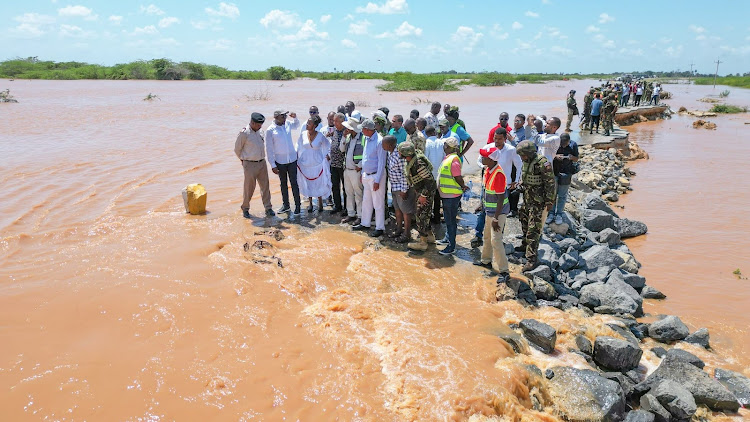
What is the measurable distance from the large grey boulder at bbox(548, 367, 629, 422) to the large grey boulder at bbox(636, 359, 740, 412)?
1.36 feet

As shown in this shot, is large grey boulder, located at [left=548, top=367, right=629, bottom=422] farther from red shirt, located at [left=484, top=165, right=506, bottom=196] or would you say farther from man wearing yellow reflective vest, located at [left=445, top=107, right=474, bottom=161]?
man wearing yellow reflective vest, located at [left=445, top=107, right=474, bottom=161]

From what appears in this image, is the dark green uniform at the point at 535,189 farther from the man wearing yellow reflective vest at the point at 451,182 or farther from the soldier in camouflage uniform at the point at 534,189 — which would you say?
the man wearing yellow reflective vest at the point at 451,182

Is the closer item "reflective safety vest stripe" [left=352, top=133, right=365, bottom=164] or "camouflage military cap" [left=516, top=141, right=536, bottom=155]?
"camouflage military cap" [left=516, top=141, right=536, bottom=155]

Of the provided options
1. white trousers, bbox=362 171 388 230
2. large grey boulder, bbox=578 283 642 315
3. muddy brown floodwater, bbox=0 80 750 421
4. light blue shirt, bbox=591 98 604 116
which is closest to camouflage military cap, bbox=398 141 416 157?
white trousers, bbox=362 171 388 230

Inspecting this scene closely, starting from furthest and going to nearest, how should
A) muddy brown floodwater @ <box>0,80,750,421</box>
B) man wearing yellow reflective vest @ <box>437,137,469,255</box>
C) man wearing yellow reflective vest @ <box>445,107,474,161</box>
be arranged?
man wearing yellow reflective vest @ <box>445,107,474,161</box> → man wearing yellow reflective vest @ <box>437,137,469,255</box> → muddy brown floodwater @ <box>0,80,750,421</box>

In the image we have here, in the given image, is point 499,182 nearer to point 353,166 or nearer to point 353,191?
point 353,166

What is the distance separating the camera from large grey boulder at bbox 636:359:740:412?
3.74 m

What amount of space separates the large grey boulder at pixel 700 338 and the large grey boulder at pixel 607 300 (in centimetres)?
60

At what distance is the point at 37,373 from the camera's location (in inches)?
142

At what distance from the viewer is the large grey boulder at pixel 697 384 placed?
12.3 feet

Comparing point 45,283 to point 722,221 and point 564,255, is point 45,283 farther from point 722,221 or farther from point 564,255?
point 722,221

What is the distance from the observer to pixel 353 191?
23.2 ft

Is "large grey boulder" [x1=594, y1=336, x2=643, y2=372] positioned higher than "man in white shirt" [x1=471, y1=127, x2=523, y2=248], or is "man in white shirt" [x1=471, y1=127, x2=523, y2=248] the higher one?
"man in white shirt" [x1=471, y1=127, x2=523, y2=248]

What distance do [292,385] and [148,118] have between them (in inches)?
763
